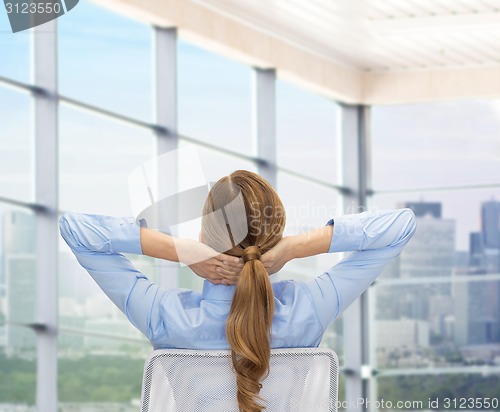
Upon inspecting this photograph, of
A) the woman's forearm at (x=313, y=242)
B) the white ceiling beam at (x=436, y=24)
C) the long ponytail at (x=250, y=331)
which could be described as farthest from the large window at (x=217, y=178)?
the white ceiling beam at (x=436, y=24)

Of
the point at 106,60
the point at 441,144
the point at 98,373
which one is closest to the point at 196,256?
the point at 106,60

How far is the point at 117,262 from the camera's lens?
2131 mm

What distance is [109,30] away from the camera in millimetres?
7445

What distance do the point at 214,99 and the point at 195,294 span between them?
6656mm

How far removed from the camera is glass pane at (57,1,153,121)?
7.13 metres

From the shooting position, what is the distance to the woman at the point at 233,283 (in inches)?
80.7

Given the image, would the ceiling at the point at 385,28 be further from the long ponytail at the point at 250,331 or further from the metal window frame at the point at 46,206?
the long ponytail at the point at 250,331

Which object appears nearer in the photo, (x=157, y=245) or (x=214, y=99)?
(x=157, y=245)

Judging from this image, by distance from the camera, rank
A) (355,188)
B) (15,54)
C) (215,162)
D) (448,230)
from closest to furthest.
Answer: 1. (15,54)
2. (215,162)
3. (448,230)
4. (355,188)

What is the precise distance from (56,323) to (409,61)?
5073mm

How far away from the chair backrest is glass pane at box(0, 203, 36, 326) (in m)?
4.72

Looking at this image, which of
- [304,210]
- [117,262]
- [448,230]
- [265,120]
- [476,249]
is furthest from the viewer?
[448,230]

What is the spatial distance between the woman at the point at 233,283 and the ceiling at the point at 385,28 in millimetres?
6317

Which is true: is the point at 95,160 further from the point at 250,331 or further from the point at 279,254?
the point at 250,331
